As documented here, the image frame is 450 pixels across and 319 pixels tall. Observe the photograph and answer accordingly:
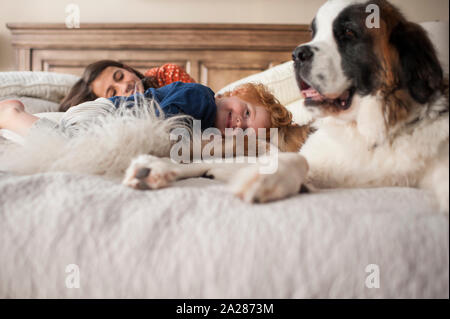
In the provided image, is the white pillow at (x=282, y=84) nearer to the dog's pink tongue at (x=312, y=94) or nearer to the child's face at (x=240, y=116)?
the child's face at (x=240, y=116)

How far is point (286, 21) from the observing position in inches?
91.6

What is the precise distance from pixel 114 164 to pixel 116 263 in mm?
310

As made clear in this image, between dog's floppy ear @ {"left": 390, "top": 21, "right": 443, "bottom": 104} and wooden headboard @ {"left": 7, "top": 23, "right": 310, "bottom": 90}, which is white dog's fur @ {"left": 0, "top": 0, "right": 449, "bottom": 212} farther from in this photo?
wooden headboard @ {"left": 7, "top": 23, "right": 310, "bottom": 90}

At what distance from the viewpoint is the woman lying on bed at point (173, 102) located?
1.04m

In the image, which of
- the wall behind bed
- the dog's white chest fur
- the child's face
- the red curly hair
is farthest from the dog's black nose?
the wall behind bed

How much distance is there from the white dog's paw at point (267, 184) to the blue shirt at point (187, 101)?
55cm

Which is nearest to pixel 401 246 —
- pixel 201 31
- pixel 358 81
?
pixel 358 81

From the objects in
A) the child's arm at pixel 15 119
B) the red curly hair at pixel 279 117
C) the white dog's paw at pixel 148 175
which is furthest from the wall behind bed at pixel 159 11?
the white dog's paw at pixel 148 175

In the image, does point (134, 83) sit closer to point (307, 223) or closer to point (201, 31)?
point (201, 31)

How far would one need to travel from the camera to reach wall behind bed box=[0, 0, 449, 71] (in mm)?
2320

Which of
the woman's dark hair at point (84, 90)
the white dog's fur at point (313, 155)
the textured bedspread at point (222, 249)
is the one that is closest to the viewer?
the textured bedspread at point (222, 249)

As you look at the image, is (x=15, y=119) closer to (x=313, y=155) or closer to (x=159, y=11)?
(x=313, y=155)

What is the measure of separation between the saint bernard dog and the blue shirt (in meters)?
0.40

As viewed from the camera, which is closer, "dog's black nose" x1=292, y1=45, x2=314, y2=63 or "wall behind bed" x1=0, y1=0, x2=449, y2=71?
"dog's black nose" x1=292, y1=45, x2=314, y2=63
